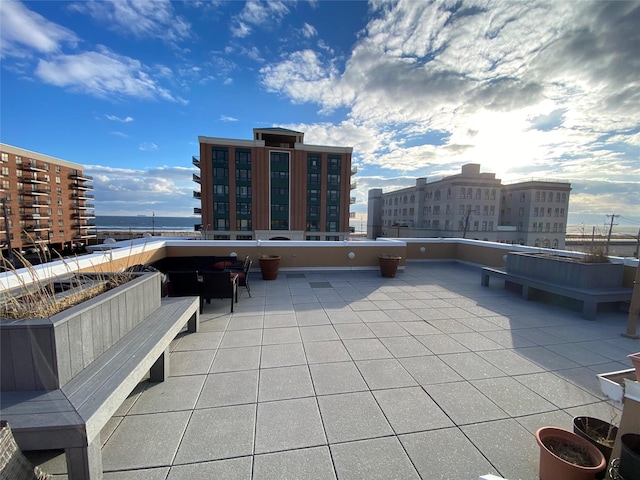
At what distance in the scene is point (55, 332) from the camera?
1.70 m

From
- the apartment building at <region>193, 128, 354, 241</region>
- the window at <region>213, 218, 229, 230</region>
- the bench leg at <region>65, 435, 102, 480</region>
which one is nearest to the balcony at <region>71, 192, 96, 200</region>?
the apartment building at <region>193, 128, 354, 241</region>

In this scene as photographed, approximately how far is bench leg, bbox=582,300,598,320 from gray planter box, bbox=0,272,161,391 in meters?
7.21

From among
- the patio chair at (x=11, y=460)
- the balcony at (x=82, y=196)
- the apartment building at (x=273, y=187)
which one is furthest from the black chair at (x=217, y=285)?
the balcony at (x=82, y=196)

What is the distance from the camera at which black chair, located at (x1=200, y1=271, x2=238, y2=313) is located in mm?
4711

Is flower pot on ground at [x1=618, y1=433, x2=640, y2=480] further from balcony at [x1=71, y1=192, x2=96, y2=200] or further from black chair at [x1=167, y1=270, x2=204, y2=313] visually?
balcony at [x1=71, y1=192, x2=96, y2=200]

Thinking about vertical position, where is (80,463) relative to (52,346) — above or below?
below

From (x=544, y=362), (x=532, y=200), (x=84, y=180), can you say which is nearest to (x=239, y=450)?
(x=544, y=362)

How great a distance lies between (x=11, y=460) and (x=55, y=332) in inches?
25.9

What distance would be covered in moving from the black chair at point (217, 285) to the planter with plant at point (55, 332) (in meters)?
2.04

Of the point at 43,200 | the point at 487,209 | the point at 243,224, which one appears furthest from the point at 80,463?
the point at 43,200

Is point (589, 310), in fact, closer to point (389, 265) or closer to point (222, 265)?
point (389, 265)

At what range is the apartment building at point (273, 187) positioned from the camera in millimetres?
37156

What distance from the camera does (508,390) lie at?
8.95 feet

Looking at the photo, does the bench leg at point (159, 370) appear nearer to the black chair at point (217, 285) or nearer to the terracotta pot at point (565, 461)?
the black chair at point (217, 285)
